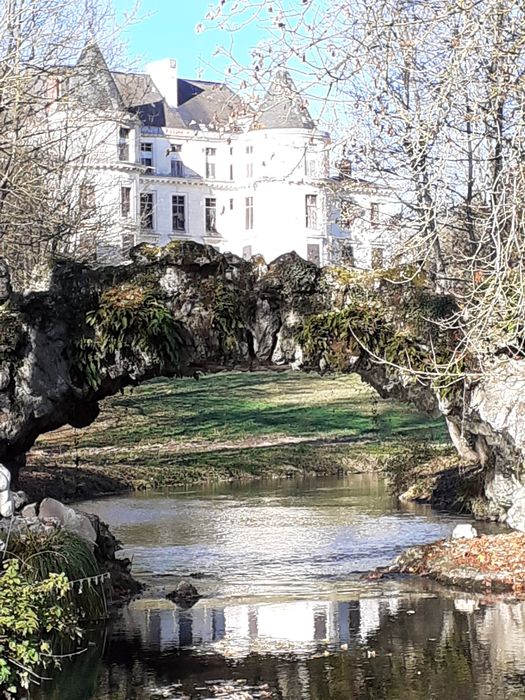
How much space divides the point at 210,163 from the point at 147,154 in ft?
13.3

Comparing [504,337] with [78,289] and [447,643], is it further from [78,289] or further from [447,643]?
[78,289]

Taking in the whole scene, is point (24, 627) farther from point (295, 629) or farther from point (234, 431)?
point (234, 431)

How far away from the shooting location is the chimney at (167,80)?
56.2m

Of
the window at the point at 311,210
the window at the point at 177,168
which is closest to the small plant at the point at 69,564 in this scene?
the window at the point at 311,210

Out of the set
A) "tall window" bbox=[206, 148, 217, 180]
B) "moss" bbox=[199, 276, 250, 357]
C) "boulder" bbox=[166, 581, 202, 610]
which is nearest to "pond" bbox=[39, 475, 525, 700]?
"boulder" bbox=[166, 581, 202, 610]

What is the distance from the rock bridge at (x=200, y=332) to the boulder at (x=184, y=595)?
8.90 ft

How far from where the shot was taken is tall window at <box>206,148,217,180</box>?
191 ft

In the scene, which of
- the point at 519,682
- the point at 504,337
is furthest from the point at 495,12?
the point at 519,682

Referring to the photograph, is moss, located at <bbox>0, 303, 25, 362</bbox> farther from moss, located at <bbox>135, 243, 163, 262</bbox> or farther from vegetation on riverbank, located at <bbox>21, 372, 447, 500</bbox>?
vegetation on riverbank, located at <bbox>21, 372, 447, 500</bbox>

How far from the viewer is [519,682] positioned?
9.01 metres

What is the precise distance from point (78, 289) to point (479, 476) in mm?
8034

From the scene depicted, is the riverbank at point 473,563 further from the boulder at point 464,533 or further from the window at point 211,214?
the window at point 211,214

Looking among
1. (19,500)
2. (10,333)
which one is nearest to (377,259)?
(10,333)

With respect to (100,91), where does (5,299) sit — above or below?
below
